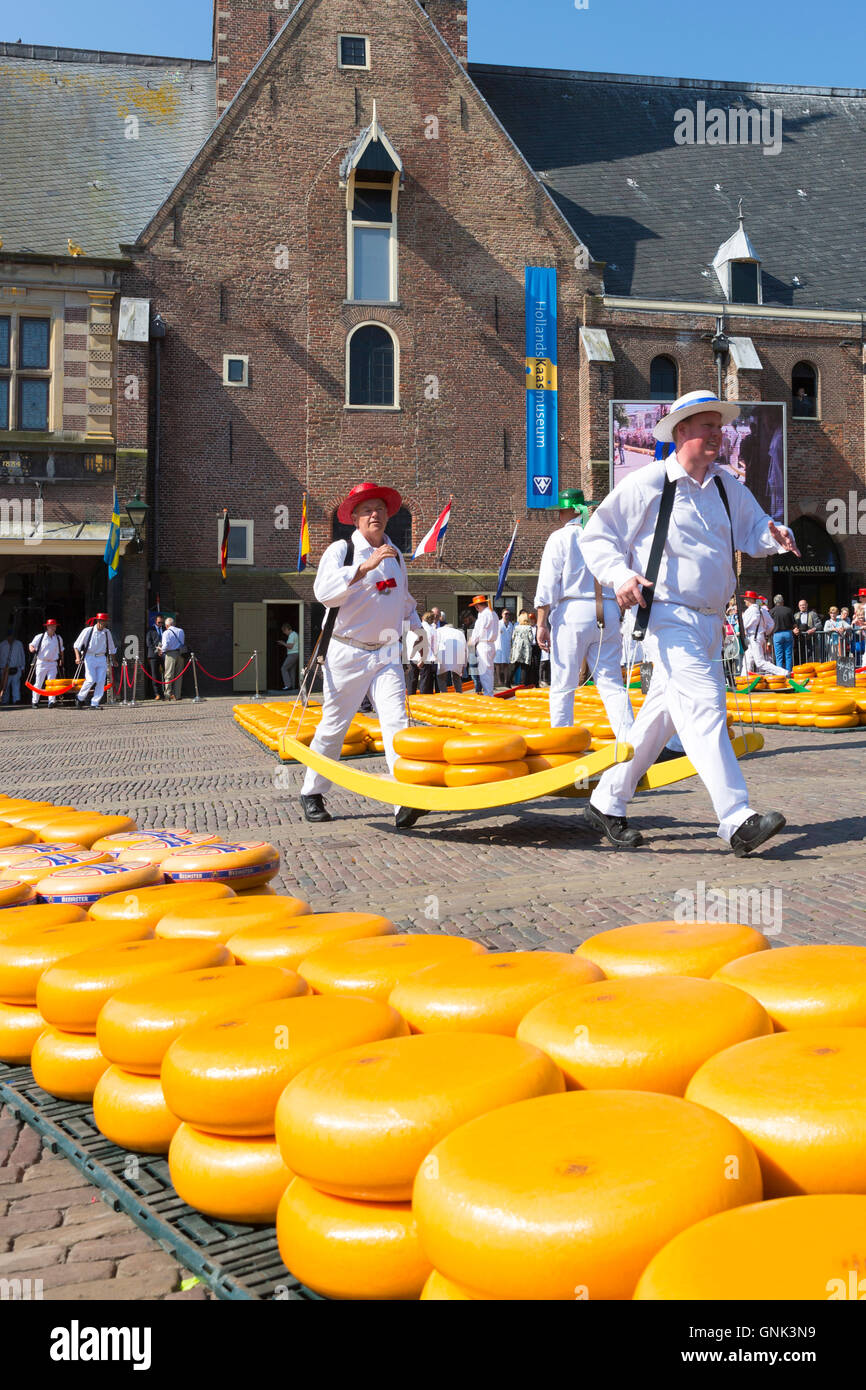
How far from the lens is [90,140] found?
30875 mm

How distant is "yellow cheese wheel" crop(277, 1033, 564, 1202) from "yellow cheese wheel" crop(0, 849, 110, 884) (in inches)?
Result: 105

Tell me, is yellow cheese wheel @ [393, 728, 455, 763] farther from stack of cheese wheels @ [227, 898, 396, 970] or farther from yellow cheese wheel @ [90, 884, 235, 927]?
stack of cheese wheels @ [227, 898, 396, 970]

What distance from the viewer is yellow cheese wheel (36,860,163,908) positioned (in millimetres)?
4043

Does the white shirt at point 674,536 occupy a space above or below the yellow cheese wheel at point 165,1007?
above

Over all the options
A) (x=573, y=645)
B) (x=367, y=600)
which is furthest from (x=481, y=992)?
(x=573, y=645)

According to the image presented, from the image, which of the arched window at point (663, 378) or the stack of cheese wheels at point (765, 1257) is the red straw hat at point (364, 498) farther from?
the arched window at point (663, 378)

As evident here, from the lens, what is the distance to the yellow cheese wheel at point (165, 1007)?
2.49 metres

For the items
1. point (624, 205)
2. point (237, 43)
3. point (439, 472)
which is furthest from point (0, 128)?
point (624, 205)

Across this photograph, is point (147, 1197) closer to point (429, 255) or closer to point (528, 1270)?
point (528, 1270)

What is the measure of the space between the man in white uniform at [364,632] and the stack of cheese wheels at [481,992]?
4.73 metres

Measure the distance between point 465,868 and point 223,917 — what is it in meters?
2.66

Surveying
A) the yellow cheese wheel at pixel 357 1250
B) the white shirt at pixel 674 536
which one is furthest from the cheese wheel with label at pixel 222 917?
the white shirt at pixel 674 536

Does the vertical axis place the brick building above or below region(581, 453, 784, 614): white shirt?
above

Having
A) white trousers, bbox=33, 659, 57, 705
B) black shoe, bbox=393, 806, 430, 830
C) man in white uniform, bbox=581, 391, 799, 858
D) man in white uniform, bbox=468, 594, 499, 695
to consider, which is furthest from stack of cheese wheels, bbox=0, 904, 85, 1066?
white trousers, bbox=33, 659, 57, 705
